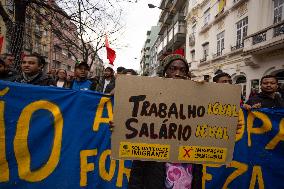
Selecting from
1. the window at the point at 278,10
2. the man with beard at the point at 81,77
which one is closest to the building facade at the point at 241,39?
the window at the point at 278,10

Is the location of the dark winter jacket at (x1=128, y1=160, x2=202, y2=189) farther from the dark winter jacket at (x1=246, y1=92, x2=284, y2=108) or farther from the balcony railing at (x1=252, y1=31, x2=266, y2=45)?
the balcony railing at (x1=252, y1=31, x2=266, y2=45)

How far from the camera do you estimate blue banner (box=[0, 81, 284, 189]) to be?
3.64 metres

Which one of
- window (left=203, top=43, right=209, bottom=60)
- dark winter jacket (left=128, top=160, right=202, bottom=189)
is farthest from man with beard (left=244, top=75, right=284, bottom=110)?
window (left=203, top=43, right=209, bottom=60)

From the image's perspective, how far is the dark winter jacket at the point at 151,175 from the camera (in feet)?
7.79

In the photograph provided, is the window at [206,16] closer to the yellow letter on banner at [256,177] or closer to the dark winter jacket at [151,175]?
the yellow letter on banner at [256,177]

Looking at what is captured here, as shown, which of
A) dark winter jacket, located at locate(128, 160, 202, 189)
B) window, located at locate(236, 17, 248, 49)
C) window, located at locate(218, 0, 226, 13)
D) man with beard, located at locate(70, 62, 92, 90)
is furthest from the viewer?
window, located at locate(218, 0, 226, 13)

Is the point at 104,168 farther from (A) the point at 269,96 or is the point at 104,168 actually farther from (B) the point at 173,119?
(A) the point at 269,96

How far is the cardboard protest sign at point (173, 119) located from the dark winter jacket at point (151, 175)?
9cm

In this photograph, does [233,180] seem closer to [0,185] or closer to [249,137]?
[249,137]

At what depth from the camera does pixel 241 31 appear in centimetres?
1922

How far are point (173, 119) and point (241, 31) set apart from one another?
18.2 meters

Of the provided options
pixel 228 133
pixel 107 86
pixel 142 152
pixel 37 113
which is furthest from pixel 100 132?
pixel 107 86

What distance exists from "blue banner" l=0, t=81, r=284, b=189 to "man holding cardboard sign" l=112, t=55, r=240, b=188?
1.47 m

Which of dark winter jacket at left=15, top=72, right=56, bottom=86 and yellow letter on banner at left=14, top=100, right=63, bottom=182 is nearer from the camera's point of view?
yellow letter on banner at left=14, top=100, right=63, bottom=182
